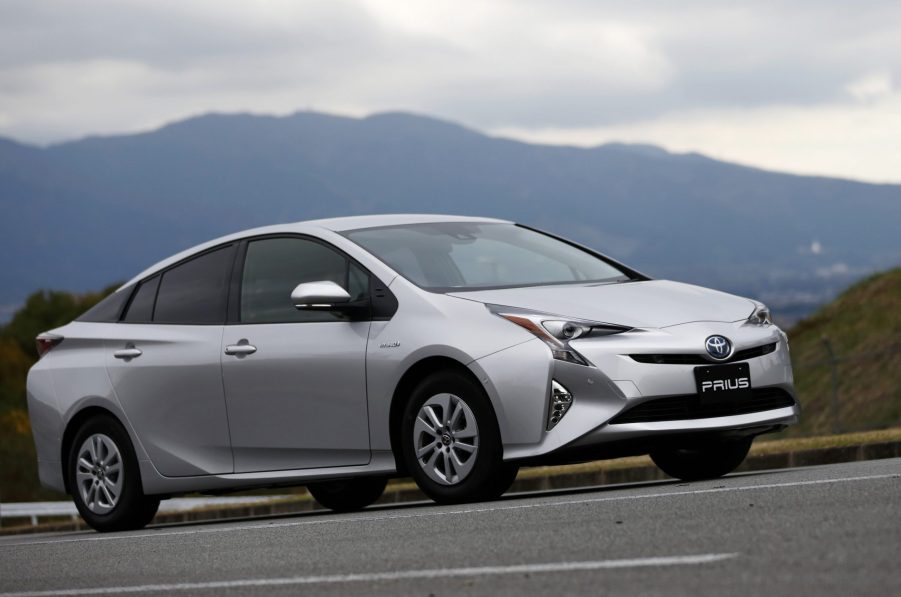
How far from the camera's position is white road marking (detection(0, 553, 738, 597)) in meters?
5.72

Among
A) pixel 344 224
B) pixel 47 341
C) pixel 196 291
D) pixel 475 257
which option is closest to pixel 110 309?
pixel 47 341

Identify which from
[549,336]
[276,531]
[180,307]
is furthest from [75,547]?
[549,336]

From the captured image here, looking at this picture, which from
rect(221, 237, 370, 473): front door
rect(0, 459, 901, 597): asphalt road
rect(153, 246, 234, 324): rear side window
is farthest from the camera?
rect(153, 246, 234, 324): rear side window

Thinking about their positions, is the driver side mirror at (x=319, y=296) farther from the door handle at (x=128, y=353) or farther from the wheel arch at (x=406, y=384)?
the door handle at (x=128, y=353)

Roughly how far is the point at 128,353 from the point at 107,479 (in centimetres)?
83

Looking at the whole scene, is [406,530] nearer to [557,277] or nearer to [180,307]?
[557,277]

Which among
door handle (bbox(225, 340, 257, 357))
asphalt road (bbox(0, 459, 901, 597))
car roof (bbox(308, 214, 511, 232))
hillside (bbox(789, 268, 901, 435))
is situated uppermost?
car roof (bbox(308, 214, 511, 232))

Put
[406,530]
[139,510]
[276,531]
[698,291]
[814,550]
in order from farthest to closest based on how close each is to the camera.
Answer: [139,510]
[698,291]
[276,531]
[406,530]
[814,550]

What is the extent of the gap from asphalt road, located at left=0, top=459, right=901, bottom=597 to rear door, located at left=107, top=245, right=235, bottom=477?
1035 millimetres

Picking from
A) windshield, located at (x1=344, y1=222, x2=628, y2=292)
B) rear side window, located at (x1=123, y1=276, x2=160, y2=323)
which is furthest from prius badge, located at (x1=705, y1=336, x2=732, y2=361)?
rear side window, located at (x1=123, y1=276, x2=160, y2=323)

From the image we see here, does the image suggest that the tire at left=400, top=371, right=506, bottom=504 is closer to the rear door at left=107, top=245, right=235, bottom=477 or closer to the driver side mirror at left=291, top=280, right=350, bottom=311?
the driver side mirror at left=291, top=280, right=350, bottom=311

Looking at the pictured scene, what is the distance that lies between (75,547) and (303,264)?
7.13 feet

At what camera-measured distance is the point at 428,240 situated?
988 centimetres

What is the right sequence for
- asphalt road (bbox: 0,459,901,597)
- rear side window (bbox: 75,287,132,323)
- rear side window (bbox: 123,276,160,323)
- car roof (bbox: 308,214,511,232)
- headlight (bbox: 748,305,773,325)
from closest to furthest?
asphalt road (bbox: 0,459,901,597) → headlight (bbox: 748,305,773,325) → car roof (bbox: 308,214,511,232) → rear side window (bbox: 123,276,160,323) → rear side window (bbox: 75,287,132,323)
